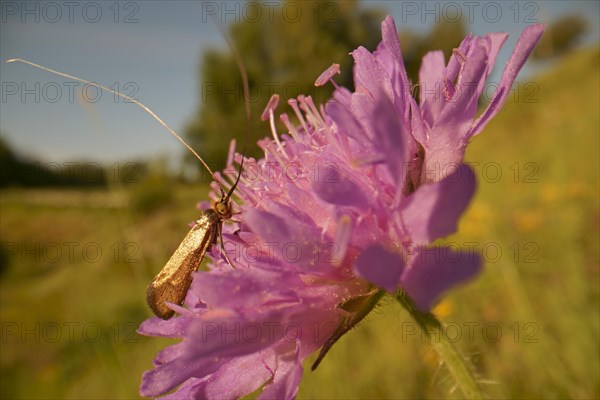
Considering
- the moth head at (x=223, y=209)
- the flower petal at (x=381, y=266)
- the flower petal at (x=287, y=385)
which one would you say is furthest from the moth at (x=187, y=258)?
the flower petal at (x=381, y=266)

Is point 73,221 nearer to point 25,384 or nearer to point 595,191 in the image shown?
point 25,384

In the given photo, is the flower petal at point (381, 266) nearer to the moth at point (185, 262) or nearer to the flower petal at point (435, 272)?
the flower petal at point (435, 272)

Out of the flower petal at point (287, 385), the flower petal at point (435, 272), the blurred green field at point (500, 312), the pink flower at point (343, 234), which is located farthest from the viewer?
the blurred green field at point (500, 312)

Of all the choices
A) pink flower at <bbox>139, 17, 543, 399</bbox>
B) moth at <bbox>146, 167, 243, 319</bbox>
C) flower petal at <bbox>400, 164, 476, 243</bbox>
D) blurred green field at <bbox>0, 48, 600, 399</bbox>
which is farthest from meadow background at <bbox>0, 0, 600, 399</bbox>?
moth at <bbox>146, 167, 243, 319</bbox>

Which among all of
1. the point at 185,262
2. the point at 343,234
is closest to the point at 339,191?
the point at 343,234

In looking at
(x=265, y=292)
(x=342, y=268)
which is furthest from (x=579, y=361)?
(x=265, y=292)
